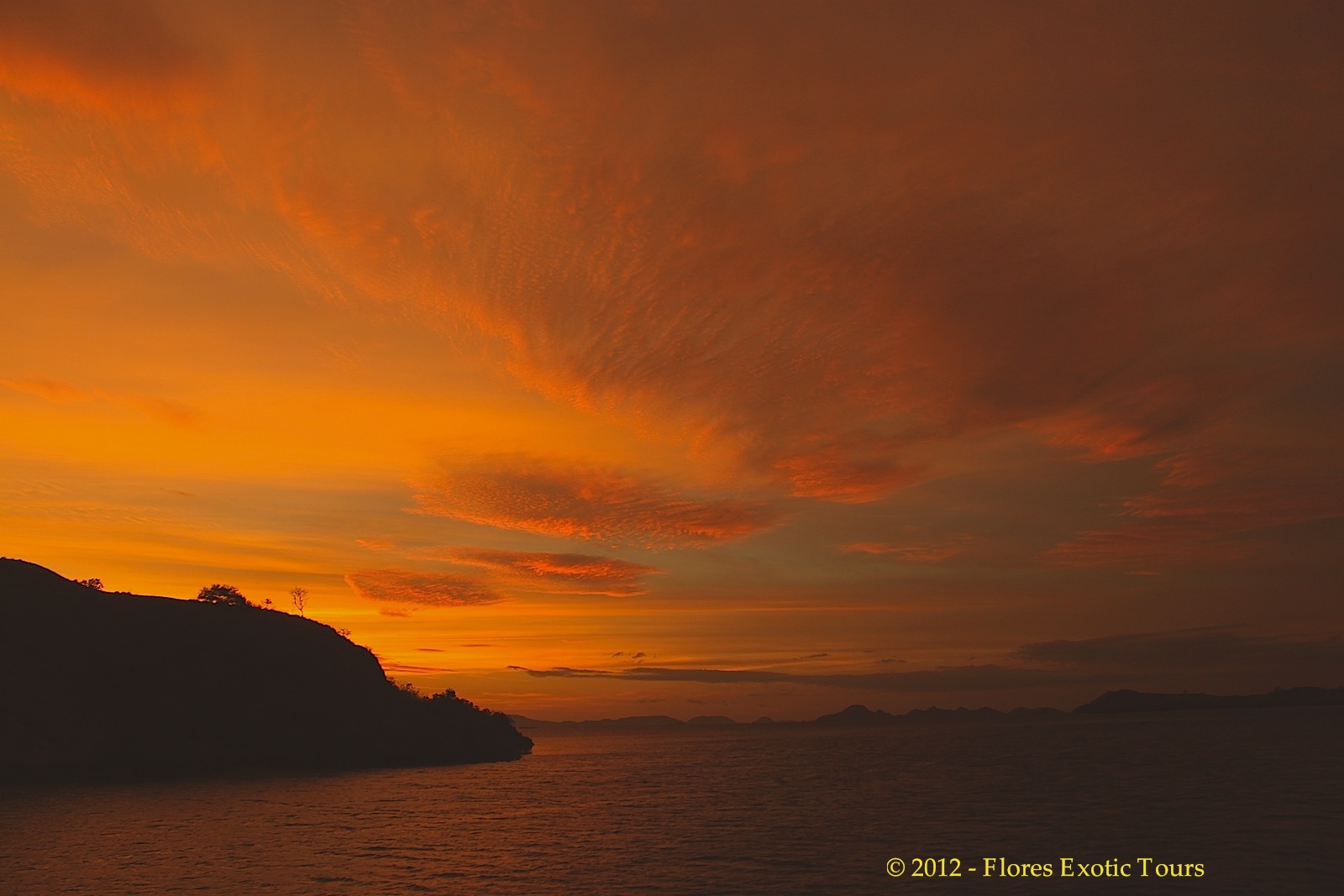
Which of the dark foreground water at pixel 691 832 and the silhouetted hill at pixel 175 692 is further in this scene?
the silhouetted hill at pixel 175 692

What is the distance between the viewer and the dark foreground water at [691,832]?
44.1 metres

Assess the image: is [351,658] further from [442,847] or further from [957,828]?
[957,828]

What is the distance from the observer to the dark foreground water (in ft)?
145

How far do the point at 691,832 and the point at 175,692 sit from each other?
4974 inches

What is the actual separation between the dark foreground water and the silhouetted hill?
833 inches

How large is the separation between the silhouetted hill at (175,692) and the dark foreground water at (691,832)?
2116 centimetres

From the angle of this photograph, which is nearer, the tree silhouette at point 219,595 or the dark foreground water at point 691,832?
the dark foreground water at point 691,832

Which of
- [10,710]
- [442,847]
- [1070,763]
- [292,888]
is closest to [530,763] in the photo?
[10,710]

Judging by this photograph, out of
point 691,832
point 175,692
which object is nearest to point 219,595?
point 175,692

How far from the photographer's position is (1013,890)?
134 feet

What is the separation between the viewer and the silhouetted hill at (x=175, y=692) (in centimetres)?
13112

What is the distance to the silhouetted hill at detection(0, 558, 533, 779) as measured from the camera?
131125 millimetres

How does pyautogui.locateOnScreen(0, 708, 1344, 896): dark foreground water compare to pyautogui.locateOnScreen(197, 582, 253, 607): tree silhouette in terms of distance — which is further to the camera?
pyautogui.locateOnScreen(197, 582, 253, 607): tree silhouette

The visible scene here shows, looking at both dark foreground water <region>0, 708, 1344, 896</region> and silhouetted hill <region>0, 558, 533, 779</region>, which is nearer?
dark foreground water <region>0, 708, 1344, 896</region>
